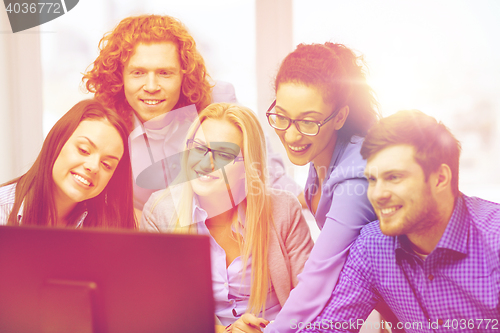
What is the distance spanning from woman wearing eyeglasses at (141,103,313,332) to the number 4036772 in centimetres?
95

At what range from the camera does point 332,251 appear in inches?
43.6

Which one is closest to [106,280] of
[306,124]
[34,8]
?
[306,124]

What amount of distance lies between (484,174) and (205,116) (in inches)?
34.1

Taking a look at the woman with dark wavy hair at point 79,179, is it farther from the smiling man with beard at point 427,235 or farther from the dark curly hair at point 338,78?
the smiling man with beard at point 427,235

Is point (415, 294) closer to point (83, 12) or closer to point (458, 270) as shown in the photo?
point (458, 270)

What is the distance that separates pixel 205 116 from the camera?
1299mm

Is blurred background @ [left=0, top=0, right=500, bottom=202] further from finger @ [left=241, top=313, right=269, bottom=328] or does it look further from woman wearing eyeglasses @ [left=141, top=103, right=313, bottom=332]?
finger @ [left=241, top=313, right=269, bottom=328]

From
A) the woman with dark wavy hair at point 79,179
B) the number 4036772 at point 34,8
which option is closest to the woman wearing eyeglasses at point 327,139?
the woman with dark wavy hair at point 79,179

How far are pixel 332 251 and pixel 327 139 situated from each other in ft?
1.09

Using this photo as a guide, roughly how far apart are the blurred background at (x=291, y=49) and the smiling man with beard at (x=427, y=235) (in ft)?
0.46

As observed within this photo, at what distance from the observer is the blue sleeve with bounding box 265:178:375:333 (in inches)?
43.1

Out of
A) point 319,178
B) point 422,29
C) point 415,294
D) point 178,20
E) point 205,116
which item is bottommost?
point 415,294

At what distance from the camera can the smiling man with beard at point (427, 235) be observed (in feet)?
3.05

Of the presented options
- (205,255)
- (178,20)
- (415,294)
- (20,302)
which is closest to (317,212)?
(415,294)
